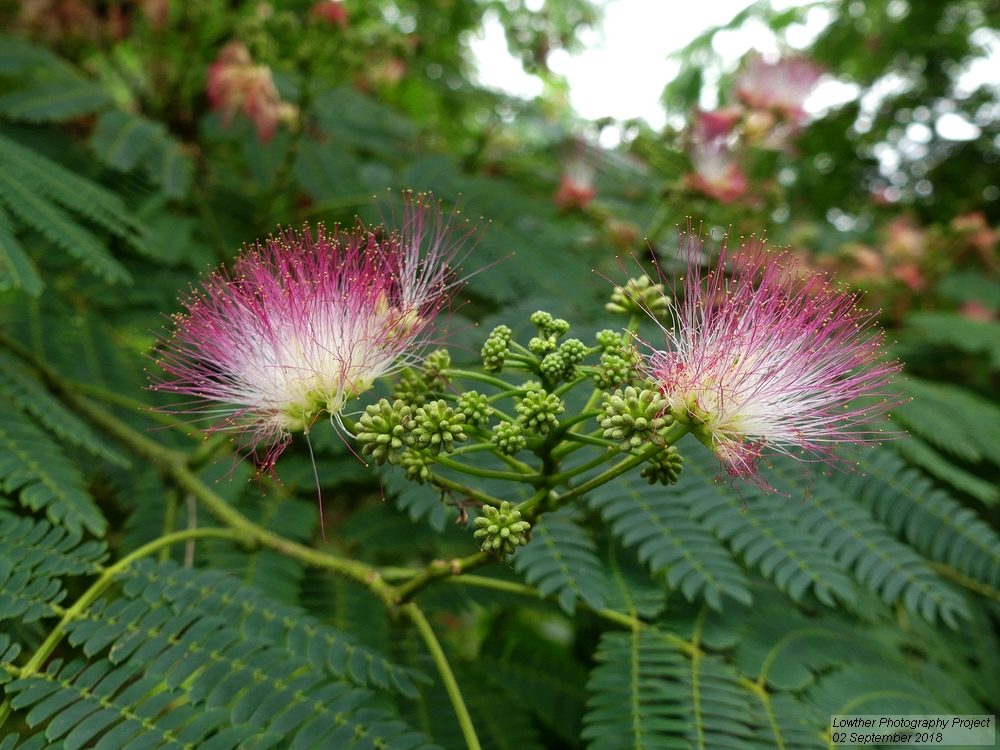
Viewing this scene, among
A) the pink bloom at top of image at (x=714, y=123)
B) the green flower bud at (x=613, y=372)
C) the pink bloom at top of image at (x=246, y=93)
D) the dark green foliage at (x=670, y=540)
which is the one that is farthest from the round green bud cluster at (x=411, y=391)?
the pink bloom at top of image at (x=714, y=123)

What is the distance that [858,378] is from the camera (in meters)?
1.44

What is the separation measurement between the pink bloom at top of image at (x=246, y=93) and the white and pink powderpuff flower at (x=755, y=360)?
8.15 feet

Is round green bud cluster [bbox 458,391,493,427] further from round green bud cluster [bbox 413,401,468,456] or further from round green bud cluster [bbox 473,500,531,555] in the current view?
round green bud cluster [bbox 473,500,531,555]

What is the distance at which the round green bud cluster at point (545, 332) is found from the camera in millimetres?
1471

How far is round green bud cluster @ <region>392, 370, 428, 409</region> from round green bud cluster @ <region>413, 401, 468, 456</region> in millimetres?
111

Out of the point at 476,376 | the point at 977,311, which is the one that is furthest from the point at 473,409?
the point at 977,311

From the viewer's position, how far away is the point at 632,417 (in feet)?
4.30

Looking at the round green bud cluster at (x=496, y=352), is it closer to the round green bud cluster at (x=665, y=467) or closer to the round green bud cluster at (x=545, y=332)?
the round green bud cluster at (x=545, y=332)

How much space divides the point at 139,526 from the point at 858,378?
2105mm

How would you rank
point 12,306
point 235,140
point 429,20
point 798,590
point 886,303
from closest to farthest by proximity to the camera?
point 798,590 < point 12,306 < point 235,140 < point 886,303 < point 429,20

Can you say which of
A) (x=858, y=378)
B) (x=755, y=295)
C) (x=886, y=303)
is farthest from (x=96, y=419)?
(x=886, y=303)

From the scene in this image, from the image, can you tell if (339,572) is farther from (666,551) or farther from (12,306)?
(12,306)

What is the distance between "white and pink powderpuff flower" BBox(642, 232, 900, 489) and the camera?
1.39m

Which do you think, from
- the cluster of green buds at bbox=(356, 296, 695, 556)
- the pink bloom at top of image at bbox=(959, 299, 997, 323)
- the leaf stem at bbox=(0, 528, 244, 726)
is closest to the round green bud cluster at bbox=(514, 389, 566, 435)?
the cluster of green buds at bbox=(356, 296, 695, 556)
